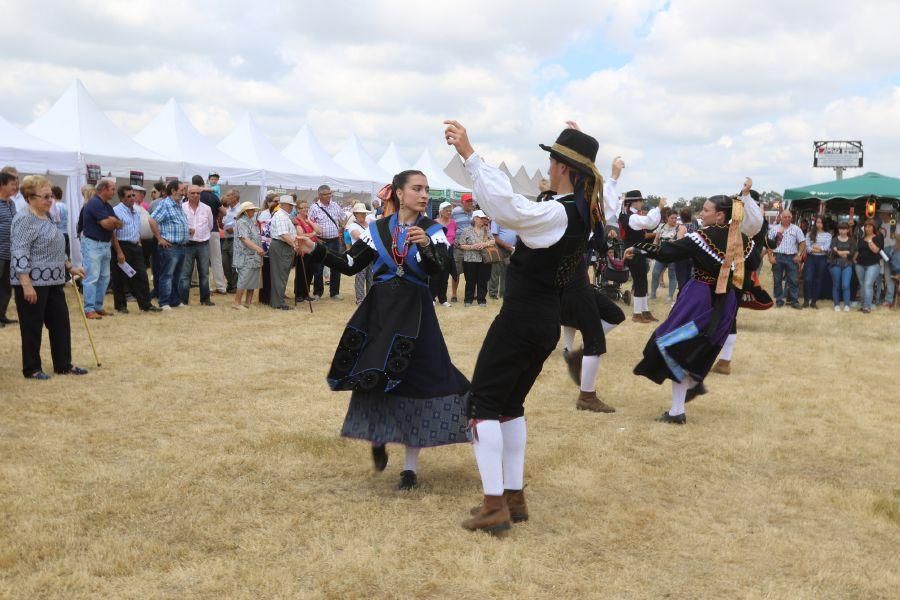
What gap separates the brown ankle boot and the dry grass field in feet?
0.26

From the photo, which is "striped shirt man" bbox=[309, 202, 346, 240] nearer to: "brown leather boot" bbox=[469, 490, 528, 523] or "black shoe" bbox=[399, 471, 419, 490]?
"black shoe" bbox=[399, 471, 419, 490]

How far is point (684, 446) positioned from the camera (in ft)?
19.0

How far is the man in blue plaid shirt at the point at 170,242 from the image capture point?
11680mm

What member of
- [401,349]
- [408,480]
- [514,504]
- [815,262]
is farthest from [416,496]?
[815,262]

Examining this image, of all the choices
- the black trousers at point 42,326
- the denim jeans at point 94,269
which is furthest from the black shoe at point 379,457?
the denim jeans at point 94,269

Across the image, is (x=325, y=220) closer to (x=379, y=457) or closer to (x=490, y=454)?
(x=379, y=457)

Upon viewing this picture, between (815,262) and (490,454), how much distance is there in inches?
544

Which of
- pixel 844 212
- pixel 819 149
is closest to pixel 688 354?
pixel 844 212

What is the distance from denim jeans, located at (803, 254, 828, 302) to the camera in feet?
51.4

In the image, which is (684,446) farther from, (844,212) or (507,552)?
(844,212)

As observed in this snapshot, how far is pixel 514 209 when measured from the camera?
3449 mm

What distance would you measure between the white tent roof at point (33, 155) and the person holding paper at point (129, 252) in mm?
2518

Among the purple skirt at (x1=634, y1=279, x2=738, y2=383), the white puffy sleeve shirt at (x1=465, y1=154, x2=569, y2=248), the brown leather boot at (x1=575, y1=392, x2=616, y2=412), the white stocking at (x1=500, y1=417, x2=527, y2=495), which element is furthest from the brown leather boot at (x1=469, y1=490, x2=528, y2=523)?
the brown leather boot at (x1=575, y1=392, x2=616, y2=412)

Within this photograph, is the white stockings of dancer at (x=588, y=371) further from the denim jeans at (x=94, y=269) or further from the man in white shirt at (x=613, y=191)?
the denim jeans at (x=94, y=269)
